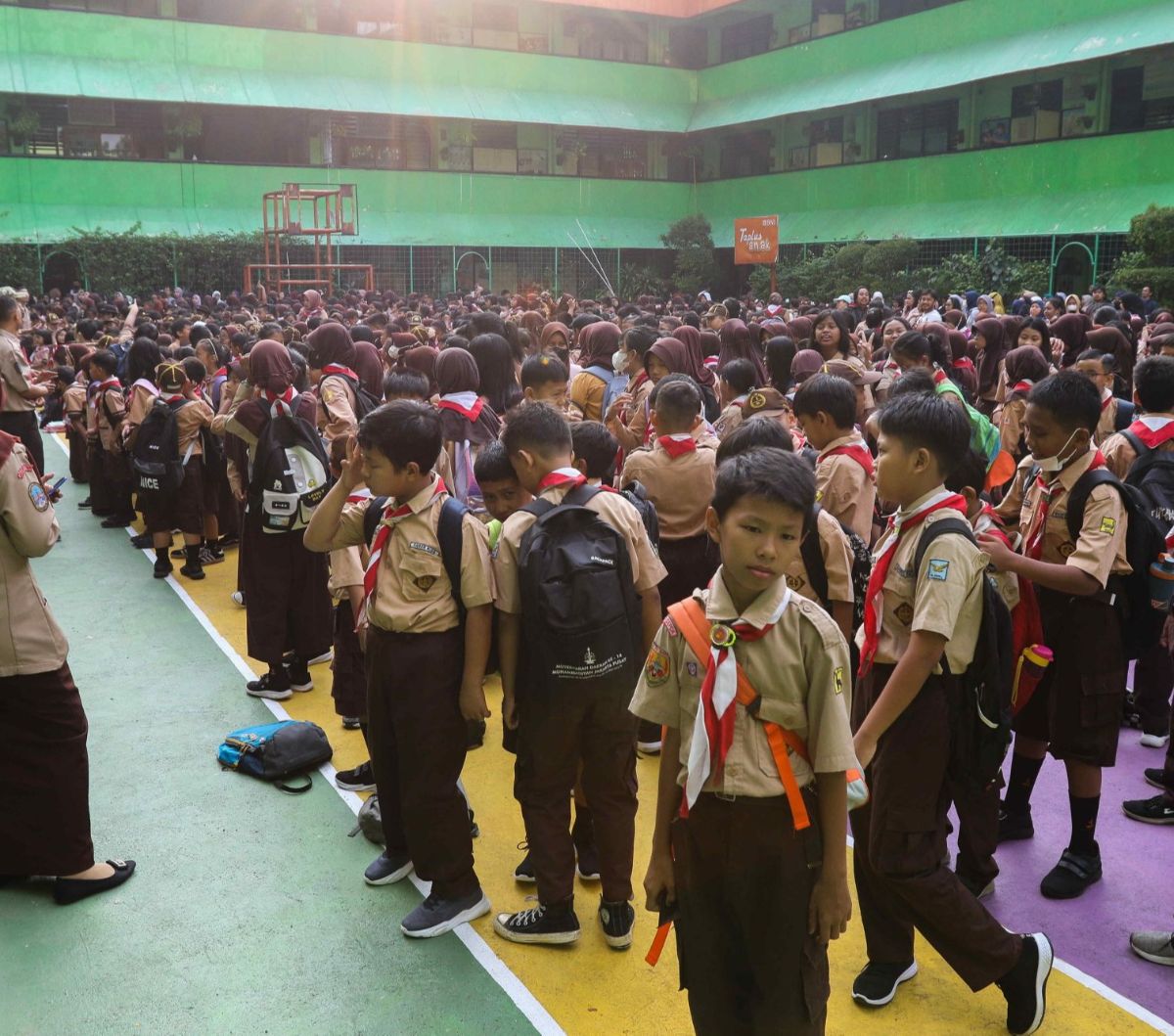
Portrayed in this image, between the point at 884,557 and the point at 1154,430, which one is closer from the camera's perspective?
the point at 884,557

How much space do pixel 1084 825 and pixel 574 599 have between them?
78.8 inches

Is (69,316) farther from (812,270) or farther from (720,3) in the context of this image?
(720,3)

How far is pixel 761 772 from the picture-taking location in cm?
230

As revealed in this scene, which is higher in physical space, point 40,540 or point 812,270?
point 812,270

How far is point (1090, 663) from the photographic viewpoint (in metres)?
3.56

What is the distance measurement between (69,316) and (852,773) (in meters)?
17.5

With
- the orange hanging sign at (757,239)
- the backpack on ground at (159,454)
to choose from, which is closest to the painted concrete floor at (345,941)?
the backpack on ground at (159,454)

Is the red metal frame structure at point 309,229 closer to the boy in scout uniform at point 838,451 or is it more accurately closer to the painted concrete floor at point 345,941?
the painted concrete floor at point 345,941

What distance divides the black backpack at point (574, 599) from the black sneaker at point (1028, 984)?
1.33 m

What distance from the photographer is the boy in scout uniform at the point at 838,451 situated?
3893mm

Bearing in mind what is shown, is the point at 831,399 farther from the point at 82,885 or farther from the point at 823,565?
the point at 82,885

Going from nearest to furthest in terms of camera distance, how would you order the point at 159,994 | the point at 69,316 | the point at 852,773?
the point at 852,773
the point at 159,994
the point at 69,316

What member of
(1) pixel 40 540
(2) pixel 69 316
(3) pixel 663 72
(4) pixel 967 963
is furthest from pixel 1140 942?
(3) pixel 663 72

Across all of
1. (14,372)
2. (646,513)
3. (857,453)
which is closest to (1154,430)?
(857,453)
